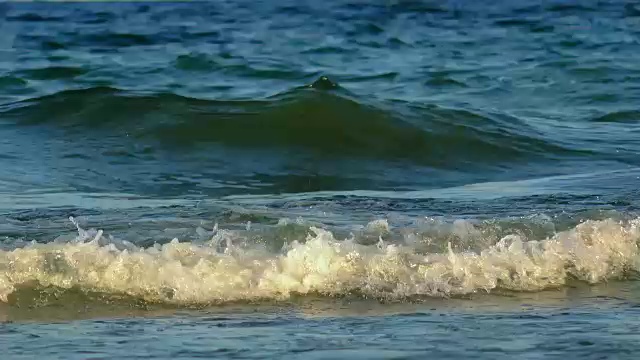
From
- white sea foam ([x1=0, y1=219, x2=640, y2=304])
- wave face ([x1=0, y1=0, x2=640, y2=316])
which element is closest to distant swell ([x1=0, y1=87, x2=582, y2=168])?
wave face ([x1=0, y1=0, x2=640, y2=316])

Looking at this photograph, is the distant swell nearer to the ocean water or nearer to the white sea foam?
the ocean water

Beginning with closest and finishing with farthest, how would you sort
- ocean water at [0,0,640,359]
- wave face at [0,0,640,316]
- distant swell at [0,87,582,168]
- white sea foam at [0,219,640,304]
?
ocean water at [0,0,640,359] → white sea foam at [0,219,640,304] → wave face at [0,0,640,316] → distant swell at [0,87,582,168]

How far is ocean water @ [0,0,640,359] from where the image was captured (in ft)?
16.8

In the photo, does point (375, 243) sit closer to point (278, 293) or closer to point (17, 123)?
point (278, 293)

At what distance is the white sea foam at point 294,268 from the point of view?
569 centimetres

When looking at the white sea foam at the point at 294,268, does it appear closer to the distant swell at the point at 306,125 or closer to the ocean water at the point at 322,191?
the ocean water at the point at 322,191

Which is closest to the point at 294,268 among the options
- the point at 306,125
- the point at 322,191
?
the point at 322,191

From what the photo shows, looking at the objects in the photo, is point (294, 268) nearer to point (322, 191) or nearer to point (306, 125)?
point (322, 191)

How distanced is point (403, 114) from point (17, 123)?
354 cm

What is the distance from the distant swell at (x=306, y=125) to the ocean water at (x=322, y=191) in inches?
1.3

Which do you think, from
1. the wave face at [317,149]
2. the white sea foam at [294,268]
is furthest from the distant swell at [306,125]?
the white sea foam at [294,268]

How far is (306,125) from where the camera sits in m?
11.5

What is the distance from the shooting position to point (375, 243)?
641 centimetres

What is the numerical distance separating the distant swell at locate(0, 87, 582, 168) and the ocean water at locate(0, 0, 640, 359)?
0.03 m
